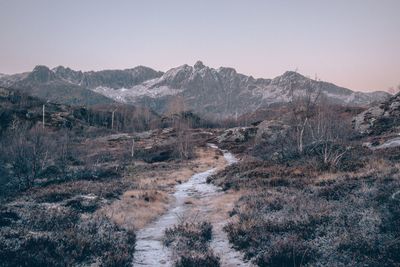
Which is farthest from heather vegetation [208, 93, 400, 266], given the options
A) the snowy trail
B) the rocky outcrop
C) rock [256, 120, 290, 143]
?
rock [256, 120, 290, 143]

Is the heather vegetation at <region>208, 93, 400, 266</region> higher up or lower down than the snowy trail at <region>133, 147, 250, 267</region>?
higher up

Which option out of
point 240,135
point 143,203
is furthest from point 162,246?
point 240,135

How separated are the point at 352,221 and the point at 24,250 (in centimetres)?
1118

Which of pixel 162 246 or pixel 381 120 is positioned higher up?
pixel 381 120

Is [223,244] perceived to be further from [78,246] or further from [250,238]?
[78,246]

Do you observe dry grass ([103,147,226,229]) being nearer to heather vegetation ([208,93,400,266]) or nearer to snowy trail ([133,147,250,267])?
snowy trail ([133,147,250,267])

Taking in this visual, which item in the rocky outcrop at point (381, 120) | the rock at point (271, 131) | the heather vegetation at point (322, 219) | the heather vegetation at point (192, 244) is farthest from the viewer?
the rock at point (271, 131)

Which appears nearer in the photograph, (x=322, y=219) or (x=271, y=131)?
(x=322, y=219)

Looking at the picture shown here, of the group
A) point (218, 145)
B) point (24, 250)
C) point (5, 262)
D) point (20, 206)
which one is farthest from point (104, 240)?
point (218, 145)

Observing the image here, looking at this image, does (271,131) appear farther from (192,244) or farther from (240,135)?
(192,244)

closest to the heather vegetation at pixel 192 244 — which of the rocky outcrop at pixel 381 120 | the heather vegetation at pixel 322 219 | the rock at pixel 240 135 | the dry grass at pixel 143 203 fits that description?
the heather vegetation at pixel 322 219

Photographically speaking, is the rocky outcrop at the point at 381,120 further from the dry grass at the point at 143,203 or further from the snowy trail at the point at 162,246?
the snowy trail at the point at 162,246

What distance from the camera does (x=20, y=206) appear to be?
17.9m

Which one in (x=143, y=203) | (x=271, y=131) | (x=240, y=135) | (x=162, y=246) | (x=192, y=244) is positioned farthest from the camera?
(x=240, y=135)
